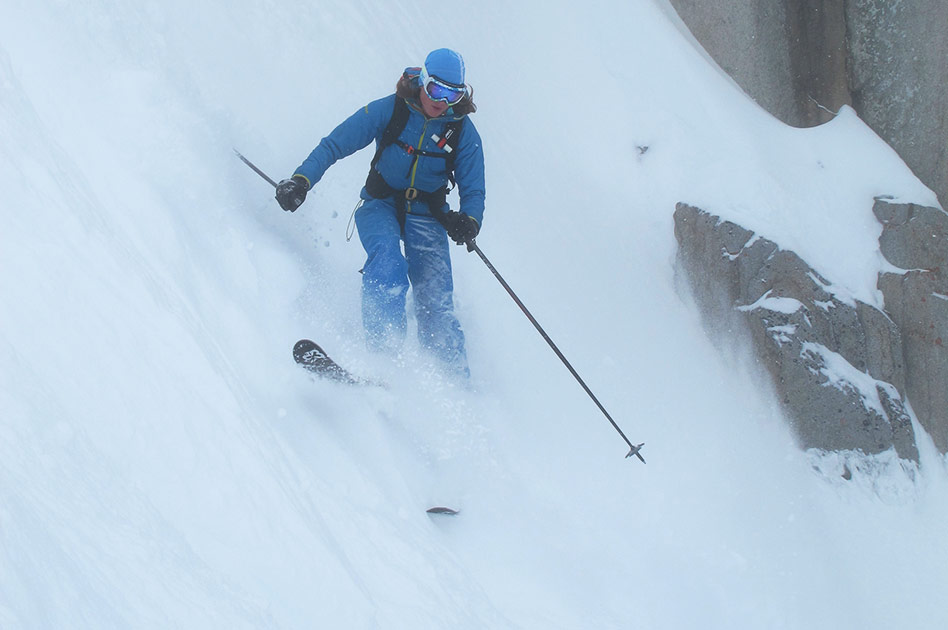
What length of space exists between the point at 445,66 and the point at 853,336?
4.15 metres

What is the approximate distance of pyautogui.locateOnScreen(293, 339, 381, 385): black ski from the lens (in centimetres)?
430

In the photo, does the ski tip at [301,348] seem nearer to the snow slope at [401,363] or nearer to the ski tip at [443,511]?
the snow slope at [401,363]

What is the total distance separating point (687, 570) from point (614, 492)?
2.26ft

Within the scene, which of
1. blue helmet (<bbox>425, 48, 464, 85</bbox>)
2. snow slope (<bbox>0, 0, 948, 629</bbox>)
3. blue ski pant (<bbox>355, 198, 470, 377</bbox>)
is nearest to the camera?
snow slope (<bbox>0, 0, 948, 629</bbox>)

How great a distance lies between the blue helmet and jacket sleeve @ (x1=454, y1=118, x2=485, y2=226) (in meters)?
0.50

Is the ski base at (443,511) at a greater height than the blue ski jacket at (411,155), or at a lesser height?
lesser

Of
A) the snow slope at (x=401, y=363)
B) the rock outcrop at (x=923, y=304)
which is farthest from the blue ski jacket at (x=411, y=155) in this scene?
the rock outcrop at (x=923, y=304)

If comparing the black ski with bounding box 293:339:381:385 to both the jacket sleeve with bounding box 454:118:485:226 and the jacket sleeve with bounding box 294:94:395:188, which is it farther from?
the jacket sleeve with bounding box 454:118:485:226

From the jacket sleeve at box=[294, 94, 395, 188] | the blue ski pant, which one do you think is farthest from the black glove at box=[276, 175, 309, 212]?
the blue ski pant

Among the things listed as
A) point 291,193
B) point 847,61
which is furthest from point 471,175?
point 847,61

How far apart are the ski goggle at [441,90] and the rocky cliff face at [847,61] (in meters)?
4.25

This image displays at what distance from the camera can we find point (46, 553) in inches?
84.3

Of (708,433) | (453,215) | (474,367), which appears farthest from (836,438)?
(453,215)

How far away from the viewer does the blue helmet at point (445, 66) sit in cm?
468
